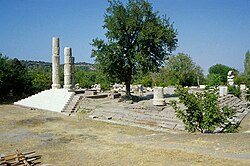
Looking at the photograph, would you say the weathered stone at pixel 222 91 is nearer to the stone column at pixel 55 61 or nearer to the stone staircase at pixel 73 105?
the stone staircase at pixel 73 105

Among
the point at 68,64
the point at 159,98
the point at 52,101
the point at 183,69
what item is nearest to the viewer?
the point at 159,98

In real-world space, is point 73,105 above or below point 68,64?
below

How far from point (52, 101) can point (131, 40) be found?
8.71m

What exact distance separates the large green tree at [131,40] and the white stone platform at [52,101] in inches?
159

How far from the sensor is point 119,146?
28.8 feet

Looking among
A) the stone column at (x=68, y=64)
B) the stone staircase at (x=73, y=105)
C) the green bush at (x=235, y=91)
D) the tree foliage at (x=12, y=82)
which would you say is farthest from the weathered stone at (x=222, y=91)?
the tree foliage at (x=12, y=82)

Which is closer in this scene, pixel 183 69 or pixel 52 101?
pixel 52 101

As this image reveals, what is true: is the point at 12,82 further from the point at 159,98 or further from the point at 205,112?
the point at 205,112

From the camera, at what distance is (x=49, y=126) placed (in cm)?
1352

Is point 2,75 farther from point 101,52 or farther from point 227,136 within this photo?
point 227,136

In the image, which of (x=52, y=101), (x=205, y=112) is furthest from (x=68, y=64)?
(x=205, y=112)

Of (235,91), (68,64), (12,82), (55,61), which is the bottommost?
(235,91)

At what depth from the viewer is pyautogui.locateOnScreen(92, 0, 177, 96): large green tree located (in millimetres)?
20109

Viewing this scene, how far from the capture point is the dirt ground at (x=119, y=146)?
6.61 metres
